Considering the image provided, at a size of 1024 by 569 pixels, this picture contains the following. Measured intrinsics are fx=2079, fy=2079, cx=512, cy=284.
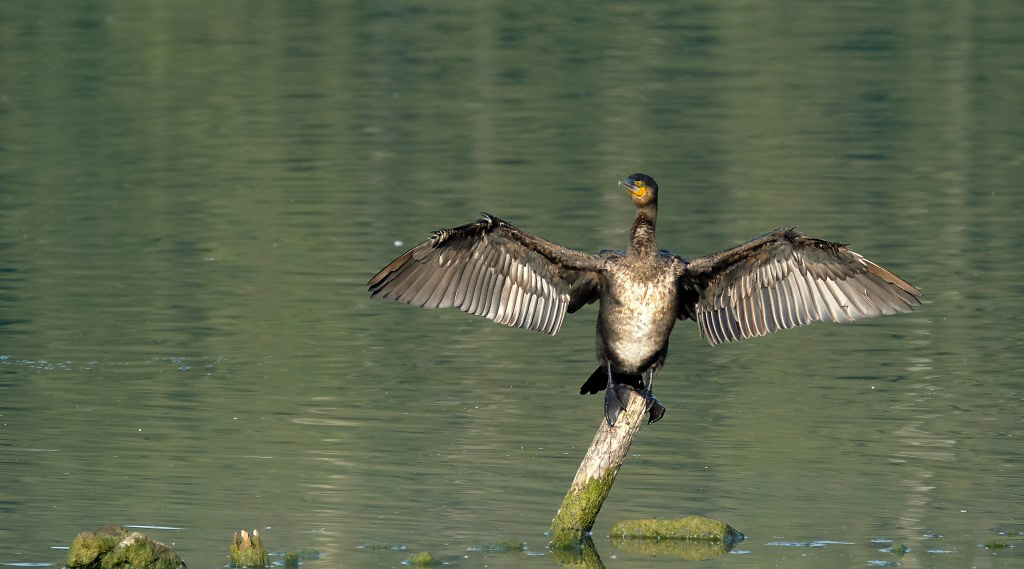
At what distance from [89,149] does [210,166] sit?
2647 mm

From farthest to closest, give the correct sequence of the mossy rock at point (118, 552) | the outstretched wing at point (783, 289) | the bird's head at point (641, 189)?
the outstretched wing at point (783, 289), the bird's head at point (641, 189), the mossy rock at point (118, 552)

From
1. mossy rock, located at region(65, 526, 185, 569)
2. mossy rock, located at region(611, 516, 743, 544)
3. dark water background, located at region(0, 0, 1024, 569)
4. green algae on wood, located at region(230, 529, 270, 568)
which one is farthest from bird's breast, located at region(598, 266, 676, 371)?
mossy rock, located at region(65, 526, 185, 569)

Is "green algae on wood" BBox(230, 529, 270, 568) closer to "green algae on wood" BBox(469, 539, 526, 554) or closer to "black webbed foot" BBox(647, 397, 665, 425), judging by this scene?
"green algae on wood" BBox(469, 539, 526, 554)

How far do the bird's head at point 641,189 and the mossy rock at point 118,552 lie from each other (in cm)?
323

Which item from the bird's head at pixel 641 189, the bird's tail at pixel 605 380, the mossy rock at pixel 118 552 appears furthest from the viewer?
the bird's tail at pixel 605 380

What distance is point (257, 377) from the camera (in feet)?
53.3

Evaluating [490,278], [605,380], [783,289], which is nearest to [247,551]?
[490,278]

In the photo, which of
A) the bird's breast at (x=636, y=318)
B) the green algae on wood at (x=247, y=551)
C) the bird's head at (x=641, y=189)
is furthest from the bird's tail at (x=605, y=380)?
the green algae on wood at (x=247, y=551)

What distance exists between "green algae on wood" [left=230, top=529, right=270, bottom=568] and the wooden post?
171 centimetres

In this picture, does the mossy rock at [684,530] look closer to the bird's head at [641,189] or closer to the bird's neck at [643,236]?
the bird's neck at [643,236]

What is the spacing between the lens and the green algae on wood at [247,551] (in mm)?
10586

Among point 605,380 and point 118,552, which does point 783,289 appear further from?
point 118,552

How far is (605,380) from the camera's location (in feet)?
38.9

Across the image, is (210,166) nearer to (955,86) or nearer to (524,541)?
(955,86)
